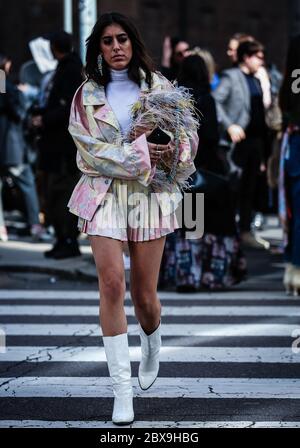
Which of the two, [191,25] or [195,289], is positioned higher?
[195,289]

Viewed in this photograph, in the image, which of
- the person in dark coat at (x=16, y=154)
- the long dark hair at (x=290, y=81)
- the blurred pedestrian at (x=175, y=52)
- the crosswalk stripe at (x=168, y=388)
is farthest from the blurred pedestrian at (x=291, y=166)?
the person in dark coat at (x=16, y=154)

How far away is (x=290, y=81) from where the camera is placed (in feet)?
31.0

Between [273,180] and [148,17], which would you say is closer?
[273,180]

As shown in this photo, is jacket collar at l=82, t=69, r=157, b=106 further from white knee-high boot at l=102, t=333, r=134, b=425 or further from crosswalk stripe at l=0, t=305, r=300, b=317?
crosswalk stripe at l=0, t=305, r=300, b=317

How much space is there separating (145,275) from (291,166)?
149 inches

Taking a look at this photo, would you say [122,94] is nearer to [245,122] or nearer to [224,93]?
[224,93]

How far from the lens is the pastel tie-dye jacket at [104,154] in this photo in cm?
582

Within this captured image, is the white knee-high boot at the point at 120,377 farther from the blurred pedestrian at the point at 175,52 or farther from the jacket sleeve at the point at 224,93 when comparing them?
the blurred pedestrian at the point at 175,52

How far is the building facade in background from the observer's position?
1259 inches

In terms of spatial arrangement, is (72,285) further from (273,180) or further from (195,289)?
(273,180)
